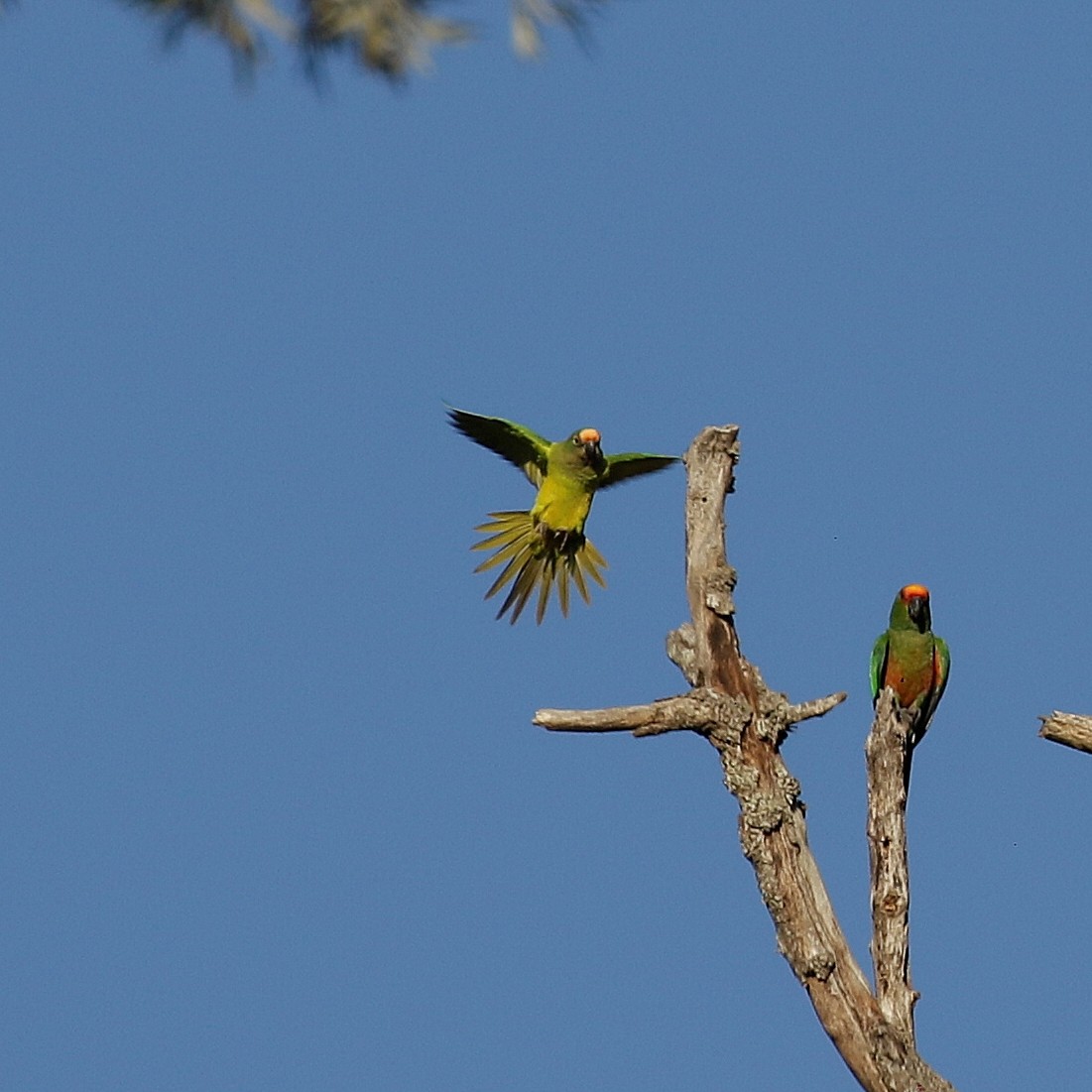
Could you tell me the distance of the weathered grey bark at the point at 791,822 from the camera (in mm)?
7102

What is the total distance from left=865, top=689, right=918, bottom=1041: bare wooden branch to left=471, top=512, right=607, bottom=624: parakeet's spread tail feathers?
9.04ft

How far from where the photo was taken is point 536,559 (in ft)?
32.8

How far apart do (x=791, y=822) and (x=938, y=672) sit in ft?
7.46

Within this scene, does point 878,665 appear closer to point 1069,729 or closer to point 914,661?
point 914,661

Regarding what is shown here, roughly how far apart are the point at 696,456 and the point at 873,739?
1.43 m

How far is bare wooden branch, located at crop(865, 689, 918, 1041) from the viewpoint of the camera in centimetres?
714

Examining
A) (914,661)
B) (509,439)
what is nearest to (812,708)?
(914,661)

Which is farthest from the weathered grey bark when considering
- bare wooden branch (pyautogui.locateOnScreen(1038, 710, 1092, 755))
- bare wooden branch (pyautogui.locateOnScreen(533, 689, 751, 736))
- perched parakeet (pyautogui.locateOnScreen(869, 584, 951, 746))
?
perched parakeet (pyautogui.locateOnScreen(869, 584, 951, 746))

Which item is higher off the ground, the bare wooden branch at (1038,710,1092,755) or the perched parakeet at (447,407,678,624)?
the perched parakeet at (447,407,678,624)

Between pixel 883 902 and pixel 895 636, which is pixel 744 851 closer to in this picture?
pixel 883 902

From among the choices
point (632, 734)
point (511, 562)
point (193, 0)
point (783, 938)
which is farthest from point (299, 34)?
point (511, 562)

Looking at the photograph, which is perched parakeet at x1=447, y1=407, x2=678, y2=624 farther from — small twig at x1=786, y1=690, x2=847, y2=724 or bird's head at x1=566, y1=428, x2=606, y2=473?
small twig at x1=786, y1=690, x2=847, y2=724

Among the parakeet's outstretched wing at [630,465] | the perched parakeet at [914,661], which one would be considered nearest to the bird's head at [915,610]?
the perched parakeet at [914,661]

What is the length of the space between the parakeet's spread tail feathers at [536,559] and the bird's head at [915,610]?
1638 millimetres
